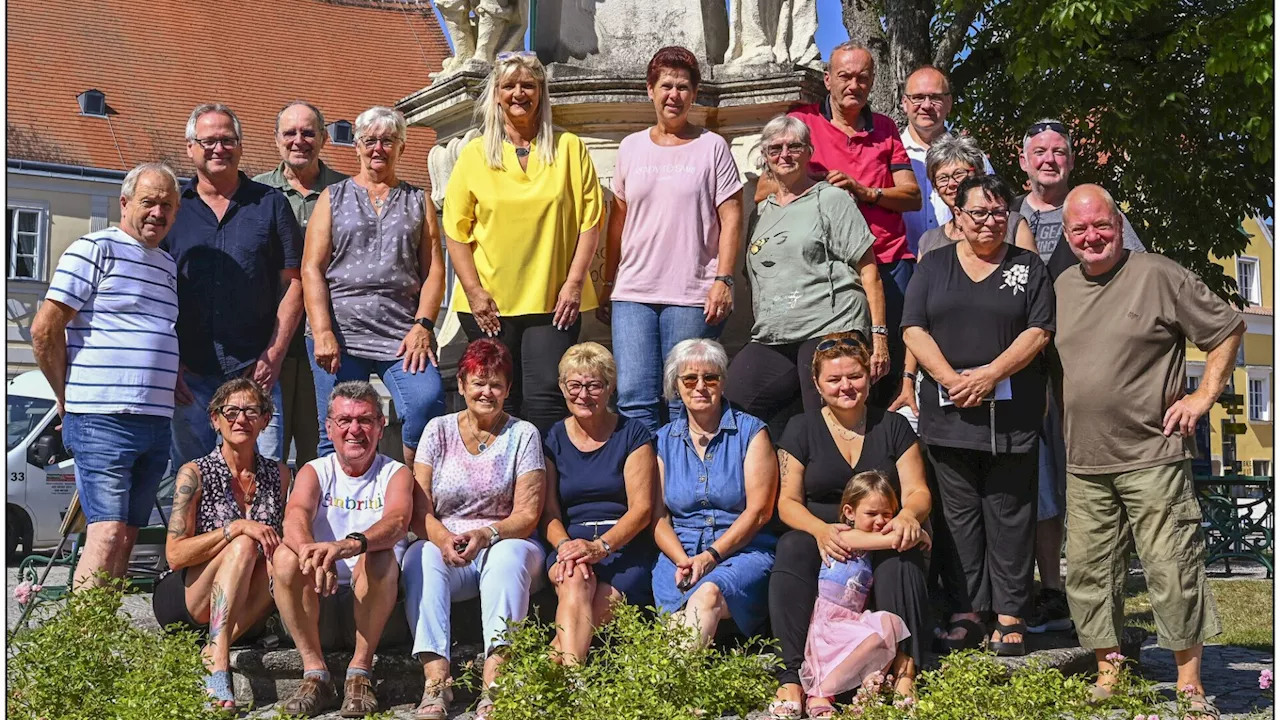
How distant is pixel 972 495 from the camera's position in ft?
19.8

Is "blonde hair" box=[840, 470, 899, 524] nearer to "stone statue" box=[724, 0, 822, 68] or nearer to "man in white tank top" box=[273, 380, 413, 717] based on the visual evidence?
"man in white tank top" box=[273, 380, 413, 717]

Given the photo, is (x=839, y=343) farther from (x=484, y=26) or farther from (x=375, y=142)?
(x=484, y=26)

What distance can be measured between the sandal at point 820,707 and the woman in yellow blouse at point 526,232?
165 cm

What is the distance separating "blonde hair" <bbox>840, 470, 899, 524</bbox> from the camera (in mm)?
5660

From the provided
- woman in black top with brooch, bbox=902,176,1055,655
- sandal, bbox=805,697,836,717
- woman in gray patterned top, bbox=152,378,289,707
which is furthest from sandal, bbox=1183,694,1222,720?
woman in gray patterned top, bbox=152,378,289,707

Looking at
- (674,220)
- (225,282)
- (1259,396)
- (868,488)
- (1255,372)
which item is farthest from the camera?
(1259,396)

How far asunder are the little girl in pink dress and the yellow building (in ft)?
128

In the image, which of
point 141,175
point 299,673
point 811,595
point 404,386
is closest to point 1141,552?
point 811,595

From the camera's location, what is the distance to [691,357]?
591 cm

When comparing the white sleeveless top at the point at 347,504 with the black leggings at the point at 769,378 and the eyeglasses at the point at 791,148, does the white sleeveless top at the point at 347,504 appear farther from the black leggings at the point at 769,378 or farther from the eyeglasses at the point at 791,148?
the eyeglasses at the point at 791,148

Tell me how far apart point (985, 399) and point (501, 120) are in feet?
7.31

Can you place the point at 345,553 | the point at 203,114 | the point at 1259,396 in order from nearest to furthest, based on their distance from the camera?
the point at 345,553, the point at 203,114, the point at 1259,396

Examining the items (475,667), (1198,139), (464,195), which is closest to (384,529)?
(475,667)

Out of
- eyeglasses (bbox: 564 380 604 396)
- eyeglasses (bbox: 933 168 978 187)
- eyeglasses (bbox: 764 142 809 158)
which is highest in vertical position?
eyeglasses (bbox: 764 142 809 158)
